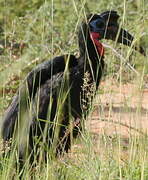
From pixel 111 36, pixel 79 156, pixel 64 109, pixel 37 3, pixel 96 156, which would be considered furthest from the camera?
pixel 37 3

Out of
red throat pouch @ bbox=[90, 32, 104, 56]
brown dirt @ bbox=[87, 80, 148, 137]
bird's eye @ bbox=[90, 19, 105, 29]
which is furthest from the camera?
bird's eye @ bbox=[90, 19, 105, 29]

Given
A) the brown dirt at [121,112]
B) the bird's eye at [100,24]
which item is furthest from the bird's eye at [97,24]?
the brown dirt at [121,112]

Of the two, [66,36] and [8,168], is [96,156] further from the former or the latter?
[66,36]

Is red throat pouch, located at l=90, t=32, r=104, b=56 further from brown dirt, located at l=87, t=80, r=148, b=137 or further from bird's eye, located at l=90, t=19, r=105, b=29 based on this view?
brown dirt, located at l=87, t=80, r=148, b=137

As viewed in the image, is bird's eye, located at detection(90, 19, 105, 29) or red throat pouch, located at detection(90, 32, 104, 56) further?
bird's eye, located at detection(90, 19, 105, 29)

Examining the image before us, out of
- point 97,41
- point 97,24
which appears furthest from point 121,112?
point 97,24

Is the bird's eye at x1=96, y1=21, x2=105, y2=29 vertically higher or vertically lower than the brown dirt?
higher

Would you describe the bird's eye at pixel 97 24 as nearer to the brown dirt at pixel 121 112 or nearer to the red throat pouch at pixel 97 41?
the red throat pouch at pixel 97 41

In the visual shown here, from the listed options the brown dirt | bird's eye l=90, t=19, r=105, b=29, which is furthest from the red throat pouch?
the brown dirt

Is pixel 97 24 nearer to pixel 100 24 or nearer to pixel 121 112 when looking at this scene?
pixel 100 24

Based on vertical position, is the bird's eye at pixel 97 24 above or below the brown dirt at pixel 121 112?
above

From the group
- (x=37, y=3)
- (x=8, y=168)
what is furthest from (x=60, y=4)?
(x=8, y=168)

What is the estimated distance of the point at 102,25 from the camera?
5.84 m

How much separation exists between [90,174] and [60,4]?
5019 millimetres
